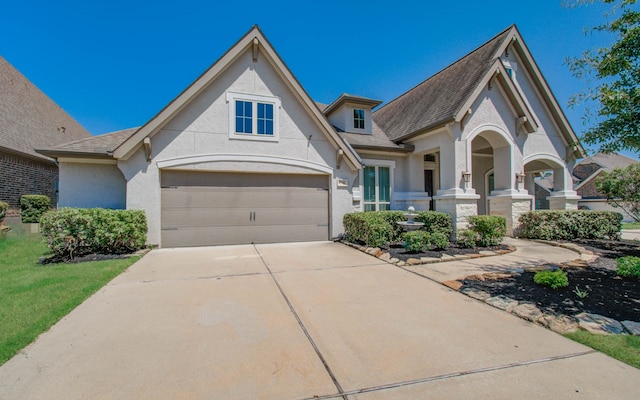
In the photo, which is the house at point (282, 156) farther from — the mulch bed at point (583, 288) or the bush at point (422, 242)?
the mulch bed at point (583, 288)

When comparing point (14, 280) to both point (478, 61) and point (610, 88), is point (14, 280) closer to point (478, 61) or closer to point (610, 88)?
point (610, 88)

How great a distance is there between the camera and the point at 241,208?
34.6ft

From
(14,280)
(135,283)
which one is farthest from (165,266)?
(14,280)

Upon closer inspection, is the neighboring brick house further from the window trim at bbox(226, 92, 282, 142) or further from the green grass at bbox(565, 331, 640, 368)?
the green grass at bbox(565, 331, 640, 368)

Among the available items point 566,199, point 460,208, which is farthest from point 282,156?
point 566,199

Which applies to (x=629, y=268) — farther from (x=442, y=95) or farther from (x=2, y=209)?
(x=2, y=209)

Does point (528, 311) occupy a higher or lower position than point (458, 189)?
lower

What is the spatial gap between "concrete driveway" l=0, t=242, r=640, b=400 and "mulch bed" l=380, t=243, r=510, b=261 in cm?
254

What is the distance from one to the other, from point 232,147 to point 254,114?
1422 mm

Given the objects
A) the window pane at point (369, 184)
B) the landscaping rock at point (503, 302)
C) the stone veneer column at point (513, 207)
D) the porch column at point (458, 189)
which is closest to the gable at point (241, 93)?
the window pane at point (369, 184)

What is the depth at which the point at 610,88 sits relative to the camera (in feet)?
18.0

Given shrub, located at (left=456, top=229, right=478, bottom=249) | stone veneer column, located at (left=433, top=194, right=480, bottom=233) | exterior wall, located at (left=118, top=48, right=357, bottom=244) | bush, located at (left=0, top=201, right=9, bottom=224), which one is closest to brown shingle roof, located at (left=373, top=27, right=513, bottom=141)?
stone veneer column, located at (left=433, top=194, right=480, bottom=233)

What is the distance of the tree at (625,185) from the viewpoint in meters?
10.7

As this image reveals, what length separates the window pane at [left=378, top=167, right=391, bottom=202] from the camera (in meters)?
12.8
